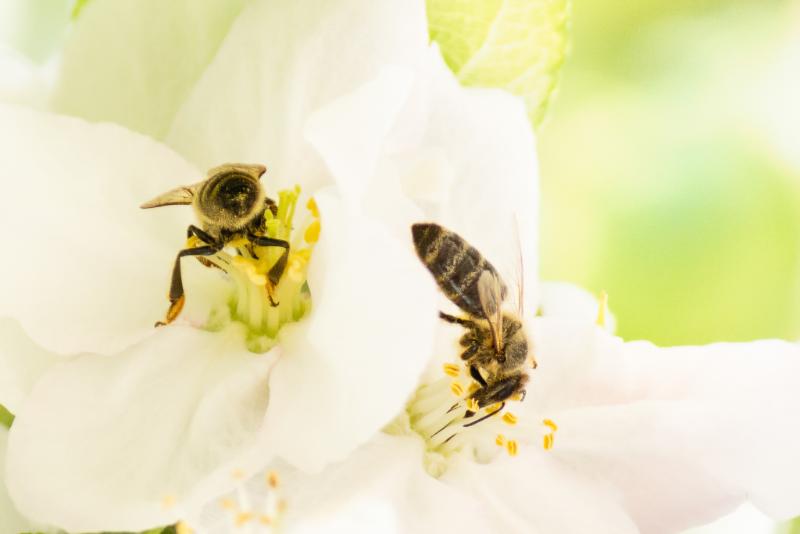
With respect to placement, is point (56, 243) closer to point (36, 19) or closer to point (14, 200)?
point (14, 200)

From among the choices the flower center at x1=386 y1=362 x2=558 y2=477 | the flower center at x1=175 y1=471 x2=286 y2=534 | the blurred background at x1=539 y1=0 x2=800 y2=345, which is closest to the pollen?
the flower center at x1=386 y1=362 x2=558 y2=477

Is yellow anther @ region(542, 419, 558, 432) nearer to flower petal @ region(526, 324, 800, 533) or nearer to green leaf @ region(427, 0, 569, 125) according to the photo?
flower petal @ region(526, 324, 800, 533)

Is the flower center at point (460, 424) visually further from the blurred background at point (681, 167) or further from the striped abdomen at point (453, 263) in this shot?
the blurred background at point (681, 167)

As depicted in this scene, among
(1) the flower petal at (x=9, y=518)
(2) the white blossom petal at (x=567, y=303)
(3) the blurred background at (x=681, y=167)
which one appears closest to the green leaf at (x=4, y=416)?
(1) the flower petal at (x=9, y=518)

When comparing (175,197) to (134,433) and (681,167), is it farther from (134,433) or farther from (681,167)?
(681,167)

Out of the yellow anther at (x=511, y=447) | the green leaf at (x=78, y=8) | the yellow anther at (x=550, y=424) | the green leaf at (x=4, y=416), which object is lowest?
the green leaf at (x=4, y=416)

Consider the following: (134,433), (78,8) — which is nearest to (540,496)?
(134,433)
